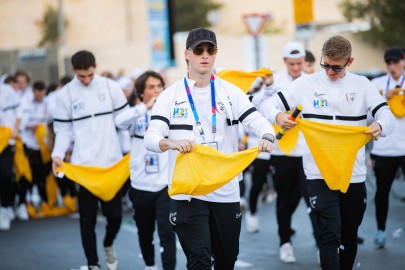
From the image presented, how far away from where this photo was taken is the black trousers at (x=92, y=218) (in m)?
9.24

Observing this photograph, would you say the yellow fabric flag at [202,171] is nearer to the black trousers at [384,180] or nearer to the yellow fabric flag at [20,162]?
the black trousers at [384,180]

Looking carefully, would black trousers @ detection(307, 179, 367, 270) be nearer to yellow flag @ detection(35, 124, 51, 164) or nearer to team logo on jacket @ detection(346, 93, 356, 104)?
team logo on jacket @ detection(346, 93, 356, 104)

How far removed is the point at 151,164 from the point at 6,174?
17.1ft

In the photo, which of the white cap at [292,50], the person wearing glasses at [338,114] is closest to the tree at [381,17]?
the white cap at [292,50]

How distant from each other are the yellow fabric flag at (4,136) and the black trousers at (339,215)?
6.63 metres

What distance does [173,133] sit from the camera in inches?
264

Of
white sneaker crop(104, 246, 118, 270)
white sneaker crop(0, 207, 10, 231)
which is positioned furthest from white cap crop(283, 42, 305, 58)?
white sneaker crop(0, 207, 10, 231)

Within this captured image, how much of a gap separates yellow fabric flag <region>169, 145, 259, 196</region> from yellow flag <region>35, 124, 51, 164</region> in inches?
351

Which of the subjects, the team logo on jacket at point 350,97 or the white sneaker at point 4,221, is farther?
the white sneaker at point 4,221

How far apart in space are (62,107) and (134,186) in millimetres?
1262

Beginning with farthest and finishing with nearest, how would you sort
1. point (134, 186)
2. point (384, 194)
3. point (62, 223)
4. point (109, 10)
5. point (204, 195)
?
1. point (109, 10)
2. point (62, 223)
3. point (384, 194)
4. point (134, 186)
5. point (204, 195)

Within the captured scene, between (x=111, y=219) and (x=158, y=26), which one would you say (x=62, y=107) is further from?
(x=158, y=26)

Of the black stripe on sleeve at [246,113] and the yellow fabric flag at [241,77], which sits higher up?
the yellow fabric flag at [241,77]

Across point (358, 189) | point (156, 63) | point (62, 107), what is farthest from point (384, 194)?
point (156, 63)
